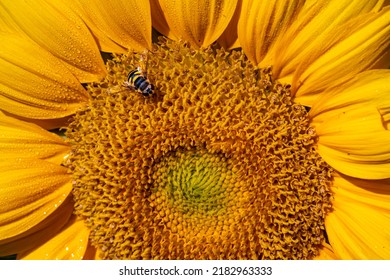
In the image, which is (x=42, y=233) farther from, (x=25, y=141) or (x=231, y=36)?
(x=231, y=36)

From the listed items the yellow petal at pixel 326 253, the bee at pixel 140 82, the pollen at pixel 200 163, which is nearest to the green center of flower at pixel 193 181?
the pollen at pixel 200 163

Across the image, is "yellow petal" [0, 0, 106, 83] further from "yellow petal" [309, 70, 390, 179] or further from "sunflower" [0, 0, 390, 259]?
"yellow petal" [309, 70, 390, 179]

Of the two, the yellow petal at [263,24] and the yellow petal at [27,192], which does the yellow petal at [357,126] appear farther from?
the yellow petal at [27,192]

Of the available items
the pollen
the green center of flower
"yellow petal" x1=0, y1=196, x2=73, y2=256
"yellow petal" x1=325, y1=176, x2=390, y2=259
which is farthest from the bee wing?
"yellow petal" x1=325, y1=176, x2=390, y2=259
